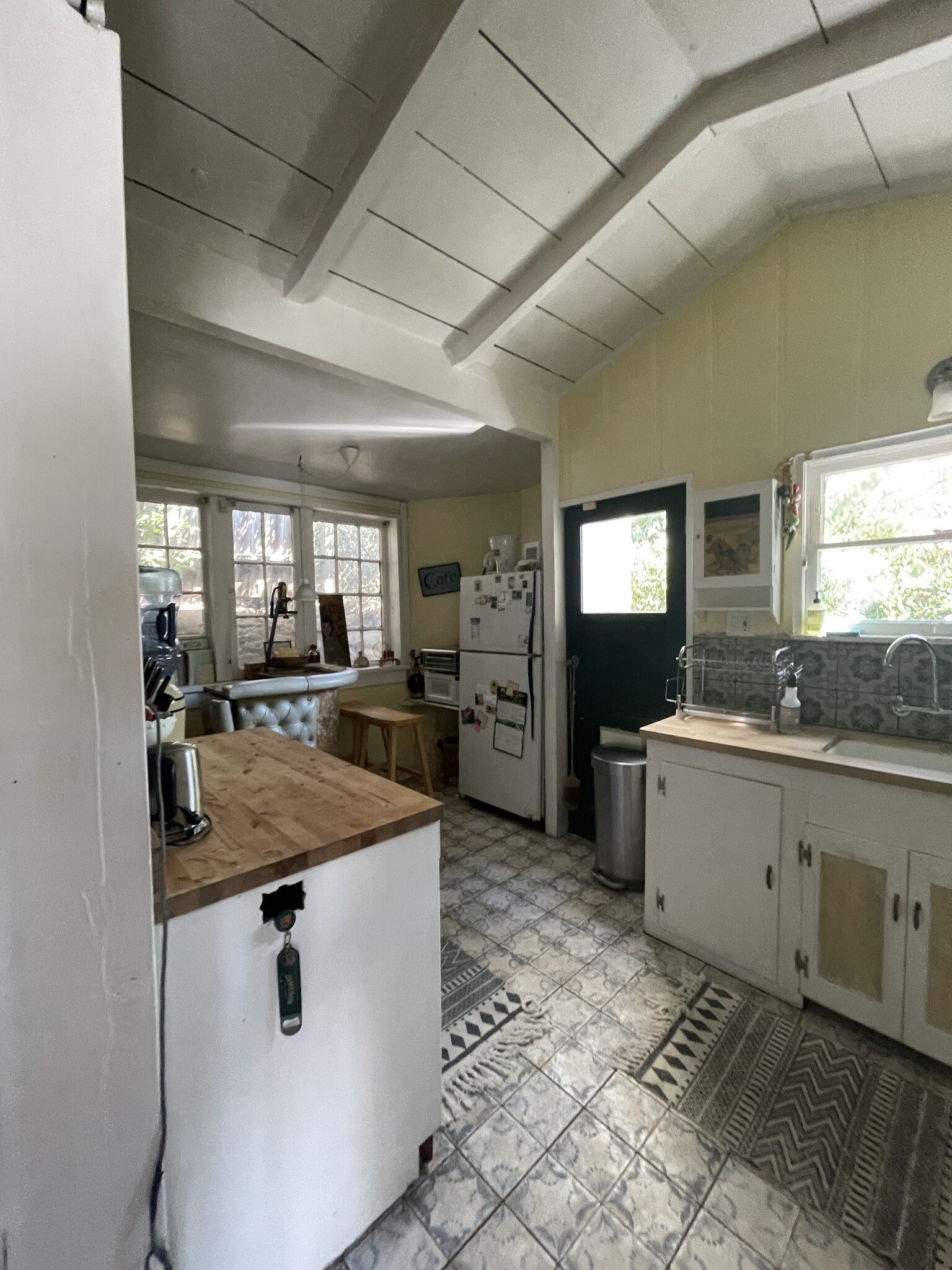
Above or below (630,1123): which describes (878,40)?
above

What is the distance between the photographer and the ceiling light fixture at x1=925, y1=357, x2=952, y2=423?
1644 millimetres

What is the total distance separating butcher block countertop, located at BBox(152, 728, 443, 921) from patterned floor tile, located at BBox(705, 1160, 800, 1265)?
1094 millimetres

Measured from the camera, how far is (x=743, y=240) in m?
2.06

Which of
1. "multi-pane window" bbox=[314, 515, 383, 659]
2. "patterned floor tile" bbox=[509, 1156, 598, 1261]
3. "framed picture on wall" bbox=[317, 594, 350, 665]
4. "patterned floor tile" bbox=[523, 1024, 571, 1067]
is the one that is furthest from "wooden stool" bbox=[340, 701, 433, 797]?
"patterned floor tile" bbox=[509, 1156, 598, 1261]

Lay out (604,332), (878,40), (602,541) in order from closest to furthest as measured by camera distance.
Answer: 1. (878,40)
2. (604,332)
3. (602,541)

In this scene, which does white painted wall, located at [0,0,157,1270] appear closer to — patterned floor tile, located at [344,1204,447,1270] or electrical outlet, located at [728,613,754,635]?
patterned floor tile, located at [344,1204,447,1270]

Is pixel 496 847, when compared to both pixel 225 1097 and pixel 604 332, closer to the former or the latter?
pixel 225 1097

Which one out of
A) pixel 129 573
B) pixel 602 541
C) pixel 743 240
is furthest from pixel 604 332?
pixel 129 573

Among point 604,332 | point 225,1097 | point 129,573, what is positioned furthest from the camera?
point 604,332

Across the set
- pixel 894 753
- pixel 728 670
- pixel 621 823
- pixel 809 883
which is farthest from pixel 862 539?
pixel 621 823

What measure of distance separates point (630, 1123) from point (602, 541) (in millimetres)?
2259

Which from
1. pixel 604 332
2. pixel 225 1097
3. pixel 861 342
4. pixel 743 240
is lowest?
pixel 225 1097

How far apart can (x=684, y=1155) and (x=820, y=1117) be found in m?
0.40

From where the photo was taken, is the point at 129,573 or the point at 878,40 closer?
the point at 129,573
